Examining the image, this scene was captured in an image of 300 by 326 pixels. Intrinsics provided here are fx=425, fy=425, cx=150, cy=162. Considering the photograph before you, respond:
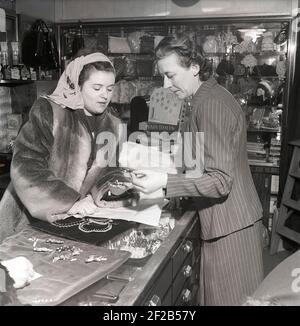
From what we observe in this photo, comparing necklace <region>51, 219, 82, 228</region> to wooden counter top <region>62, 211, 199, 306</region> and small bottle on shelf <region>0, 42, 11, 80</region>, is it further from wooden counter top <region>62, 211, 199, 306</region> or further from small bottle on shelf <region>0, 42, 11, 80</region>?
small bottle on shelf <region>0, 42, 11, 80</region>

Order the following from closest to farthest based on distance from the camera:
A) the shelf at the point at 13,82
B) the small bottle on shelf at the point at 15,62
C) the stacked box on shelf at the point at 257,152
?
the shelf at the point at 13,82, the small bottle on shelf at the point at 15,62, the stacked box on shelf at the point at 257,152

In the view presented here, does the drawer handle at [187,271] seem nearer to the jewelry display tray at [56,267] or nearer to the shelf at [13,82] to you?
the jewelry display tray at [56,267]

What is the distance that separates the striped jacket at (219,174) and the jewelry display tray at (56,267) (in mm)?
332

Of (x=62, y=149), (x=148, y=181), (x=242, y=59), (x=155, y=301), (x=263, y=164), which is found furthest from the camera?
(x=242, y=59)

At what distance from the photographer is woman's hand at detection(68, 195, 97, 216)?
145cm

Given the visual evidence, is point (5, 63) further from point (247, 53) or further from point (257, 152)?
point (257, 152)

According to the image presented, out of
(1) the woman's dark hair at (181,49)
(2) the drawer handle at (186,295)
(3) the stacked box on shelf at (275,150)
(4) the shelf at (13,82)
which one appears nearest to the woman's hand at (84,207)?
(2) the drawer handle at (186,295)

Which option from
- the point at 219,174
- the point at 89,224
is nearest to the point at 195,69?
the point at 219,174

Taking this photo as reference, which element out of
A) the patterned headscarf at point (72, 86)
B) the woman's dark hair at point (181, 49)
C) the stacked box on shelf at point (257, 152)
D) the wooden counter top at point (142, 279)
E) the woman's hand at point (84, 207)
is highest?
the woman's dark hair at point (181, 49)

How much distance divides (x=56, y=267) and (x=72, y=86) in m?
0.67

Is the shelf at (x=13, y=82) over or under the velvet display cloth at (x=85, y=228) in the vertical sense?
over

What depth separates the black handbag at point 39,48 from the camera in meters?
3.38

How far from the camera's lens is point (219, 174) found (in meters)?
1.31
